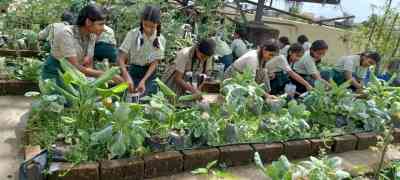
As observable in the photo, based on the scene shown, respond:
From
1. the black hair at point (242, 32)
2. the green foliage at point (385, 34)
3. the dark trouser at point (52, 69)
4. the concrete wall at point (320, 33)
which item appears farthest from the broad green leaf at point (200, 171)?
the concrete wall at point (320, 33)

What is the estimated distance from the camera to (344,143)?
332cm

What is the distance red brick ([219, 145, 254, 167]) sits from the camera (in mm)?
2678

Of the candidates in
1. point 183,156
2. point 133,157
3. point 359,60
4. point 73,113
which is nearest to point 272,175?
point 183,156

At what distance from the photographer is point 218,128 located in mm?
2777

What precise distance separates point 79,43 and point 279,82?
2521mm

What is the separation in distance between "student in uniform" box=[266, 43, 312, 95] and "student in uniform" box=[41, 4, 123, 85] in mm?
2107

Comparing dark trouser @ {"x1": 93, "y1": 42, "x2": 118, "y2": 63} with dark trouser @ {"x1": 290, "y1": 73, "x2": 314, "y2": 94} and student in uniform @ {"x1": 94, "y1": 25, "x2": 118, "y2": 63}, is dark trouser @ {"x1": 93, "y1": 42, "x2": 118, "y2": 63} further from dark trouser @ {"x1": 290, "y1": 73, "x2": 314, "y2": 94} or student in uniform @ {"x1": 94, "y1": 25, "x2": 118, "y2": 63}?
dark trouser @ {"x1": 290, "y1": 73, "x2": 314, "y2": 94}

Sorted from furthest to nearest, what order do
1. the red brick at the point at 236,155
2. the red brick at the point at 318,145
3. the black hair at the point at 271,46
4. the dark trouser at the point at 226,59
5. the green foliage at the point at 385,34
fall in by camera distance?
the green foliage at the point at 385,34
the dark trouser at the point at 226,59
the black hair at the point at 271,46
the red brick at the point at 318,145
the red brick at the point at 236,155

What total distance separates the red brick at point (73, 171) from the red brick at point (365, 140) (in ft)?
8.24

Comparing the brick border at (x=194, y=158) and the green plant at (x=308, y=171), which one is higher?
the green plant at (x=308, y=171)

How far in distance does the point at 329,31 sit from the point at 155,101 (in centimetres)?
857

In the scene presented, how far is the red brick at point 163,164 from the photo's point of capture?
7.76 ft

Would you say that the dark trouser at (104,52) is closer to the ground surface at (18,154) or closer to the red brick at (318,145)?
the ground surface at (18,154)

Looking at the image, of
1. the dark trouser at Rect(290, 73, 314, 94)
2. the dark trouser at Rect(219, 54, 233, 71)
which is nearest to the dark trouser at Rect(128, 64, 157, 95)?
the dark trouser at Rect(290, 73, 314, 94)
